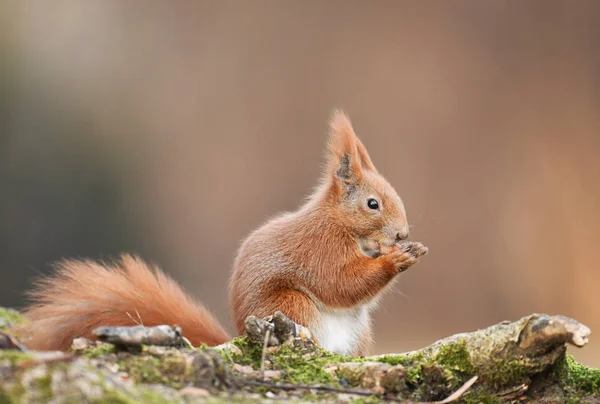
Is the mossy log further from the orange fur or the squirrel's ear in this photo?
the squirrel's ear

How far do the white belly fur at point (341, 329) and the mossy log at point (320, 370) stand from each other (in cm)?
62

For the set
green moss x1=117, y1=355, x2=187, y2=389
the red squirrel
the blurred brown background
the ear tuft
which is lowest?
green moss x1=117, y1=355, x2=187, y2=389

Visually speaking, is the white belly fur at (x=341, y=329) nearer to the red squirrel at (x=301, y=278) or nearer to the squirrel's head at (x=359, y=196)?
the red squirrel at (x=301, y=278)

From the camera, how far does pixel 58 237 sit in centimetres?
588

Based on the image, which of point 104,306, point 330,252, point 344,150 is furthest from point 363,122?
point 104,306

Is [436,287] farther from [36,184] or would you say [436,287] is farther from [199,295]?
[36,184]

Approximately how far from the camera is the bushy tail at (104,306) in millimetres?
2186

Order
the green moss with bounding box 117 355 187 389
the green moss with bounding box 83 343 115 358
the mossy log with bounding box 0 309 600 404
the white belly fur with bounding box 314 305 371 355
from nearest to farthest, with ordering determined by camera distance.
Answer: the mossy log with bounding box 0 309 600 404, the green moss with bounding box 117 355 187 389, the green moss with bounding box 83 343 115 358, the white belly fur with bounding box 314 305 371 355

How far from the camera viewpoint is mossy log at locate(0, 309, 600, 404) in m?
1.25

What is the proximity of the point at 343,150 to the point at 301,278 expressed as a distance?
0.56 m

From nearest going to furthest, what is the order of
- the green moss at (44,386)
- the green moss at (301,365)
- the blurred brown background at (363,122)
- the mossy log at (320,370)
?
the green moss at (44,386)
the mossy log at (320,370)
the green moss at (301,365)
the blurred brown background at (363,122)

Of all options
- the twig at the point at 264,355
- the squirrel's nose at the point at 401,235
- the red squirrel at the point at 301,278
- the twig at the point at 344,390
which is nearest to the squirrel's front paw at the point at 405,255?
the red squirrel at the point at 301,278

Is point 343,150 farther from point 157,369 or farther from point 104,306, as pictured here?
point 157,369

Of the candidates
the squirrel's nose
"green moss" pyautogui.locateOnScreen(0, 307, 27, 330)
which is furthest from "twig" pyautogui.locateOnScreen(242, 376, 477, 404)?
"green moss" pyautogui.locateOnScreen(0, 307, 27, 330)
